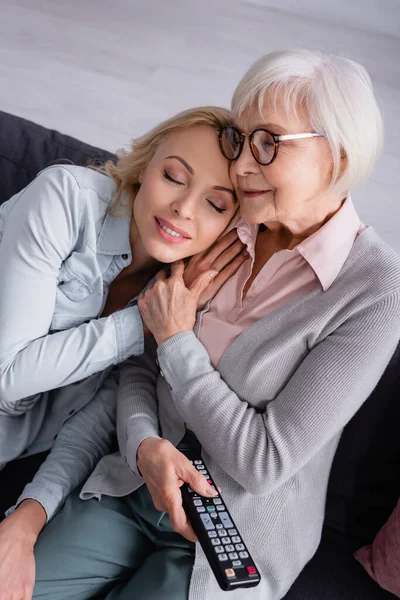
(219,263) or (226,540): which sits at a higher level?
(219,263)

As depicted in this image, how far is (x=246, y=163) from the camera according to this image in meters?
1.44

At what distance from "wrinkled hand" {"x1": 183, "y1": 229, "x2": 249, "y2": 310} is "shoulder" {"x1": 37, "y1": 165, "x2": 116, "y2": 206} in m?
0.26

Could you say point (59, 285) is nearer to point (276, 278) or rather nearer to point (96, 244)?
point (96, 244)

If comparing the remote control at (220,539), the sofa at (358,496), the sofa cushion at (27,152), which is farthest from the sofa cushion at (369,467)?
the sofa cushion at (27,152)

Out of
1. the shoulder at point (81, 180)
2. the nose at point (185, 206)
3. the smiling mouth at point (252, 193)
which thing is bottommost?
the shoulder at point (81, 180)

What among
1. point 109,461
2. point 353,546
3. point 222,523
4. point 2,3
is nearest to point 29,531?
point 109,461

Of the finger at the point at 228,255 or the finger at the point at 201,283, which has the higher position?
the finger at the point at 228,255

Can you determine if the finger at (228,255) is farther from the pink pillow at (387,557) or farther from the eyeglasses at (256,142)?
the pink pillow at (387,557)

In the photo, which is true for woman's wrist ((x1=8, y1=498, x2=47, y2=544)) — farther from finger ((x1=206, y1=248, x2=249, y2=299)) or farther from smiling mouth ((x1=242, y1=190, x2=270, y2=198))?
smiling mouth ((x1=242, y1=190, x2=270, y2=198))

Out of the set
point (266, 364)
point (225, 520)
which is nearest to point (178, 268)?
point (266, 364)

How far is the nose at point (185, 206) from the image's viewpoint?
1517mm

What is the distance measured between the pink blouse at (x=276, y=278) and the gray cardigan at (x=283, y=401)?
0.03 m

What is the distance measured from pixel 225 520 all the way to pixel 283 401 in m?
0.25

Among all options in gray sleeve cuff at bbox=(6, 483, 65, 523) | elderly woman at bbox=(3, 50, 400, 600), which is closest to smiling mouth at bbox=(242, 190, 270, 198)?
elderly woman at bbox=(3, 50, 400, 600)
